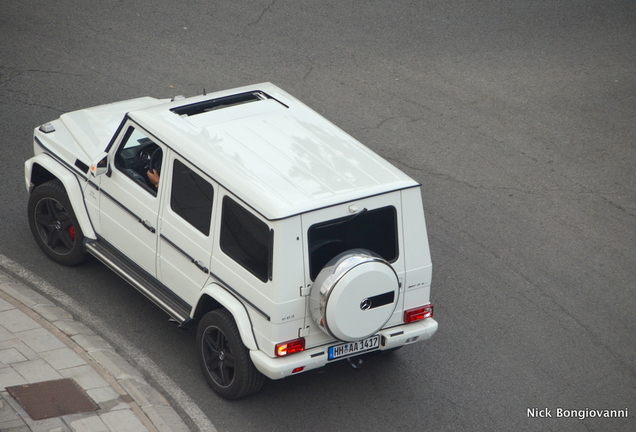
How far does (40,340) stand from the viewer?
7133 millimetres

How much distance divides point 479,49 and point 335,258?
798 centimetres

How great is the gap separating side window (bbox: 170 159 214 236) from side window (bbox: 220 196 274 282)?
0.22 metres

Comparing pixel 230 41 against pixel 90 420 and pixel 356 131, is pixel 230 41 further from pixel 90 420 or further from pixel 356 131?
pixel 90 420

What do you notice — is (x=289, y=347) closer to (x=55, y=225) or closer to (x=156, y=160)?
(x=156, y=160)

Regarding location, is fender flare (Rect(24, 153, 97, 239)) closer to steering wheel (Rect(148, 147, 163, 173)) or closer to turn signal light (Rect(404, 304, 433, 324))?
steering wheel (Rect(148, 147, 163, 173))

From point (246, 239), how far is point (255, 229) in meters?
0.15

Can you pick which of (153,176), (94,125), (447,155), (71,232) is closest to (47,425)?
(153,176)

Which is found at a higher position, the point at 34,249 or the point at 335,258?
the point at 335,258

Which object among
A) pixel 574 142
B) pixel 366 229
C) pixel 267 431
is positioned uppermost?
pixel 366 229

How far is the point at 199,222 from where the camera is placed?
22.3ft

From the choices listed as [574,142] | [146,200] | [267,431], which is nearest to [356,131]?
[574,142]

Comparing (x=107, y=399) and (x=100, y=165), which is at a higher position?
(x=100, y=165)

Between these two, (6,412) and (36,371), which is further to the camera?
(36,371)

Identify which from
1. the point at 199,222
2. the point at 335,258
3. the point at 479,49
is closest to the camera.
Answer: the point at 335,258
